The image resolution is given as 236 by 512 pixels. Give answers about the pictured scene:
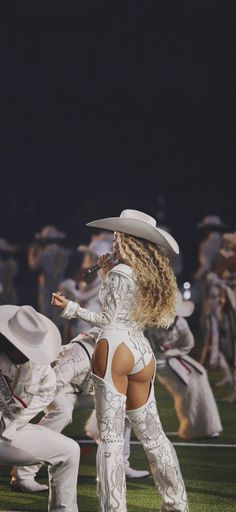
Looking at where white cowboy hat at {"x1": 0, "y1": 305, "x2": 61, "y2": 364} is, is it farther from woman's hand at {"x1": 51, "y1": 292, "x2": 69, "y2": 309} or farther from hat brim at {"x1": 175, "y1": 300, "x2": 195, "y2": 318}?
hat brim at {"x1": 175, "y1": 300, "x2": 195, "y2": 318}

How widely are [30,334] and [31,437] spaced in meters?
0.63

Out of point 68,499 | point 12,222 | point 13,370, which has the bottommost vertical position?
point 68,499

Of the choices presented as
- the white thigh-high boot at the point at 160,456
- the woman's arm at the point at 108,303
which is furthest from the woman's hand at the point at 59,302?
the white thigh-high boot at the point at 160,456

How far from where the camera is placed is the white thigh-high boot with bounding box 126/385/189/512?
7.44 m

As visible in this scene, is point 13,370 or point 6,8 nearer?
point 13,370

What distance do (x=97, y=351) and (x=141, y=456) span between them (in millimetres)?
3829

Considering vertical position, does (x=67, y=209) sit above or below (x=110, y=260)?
above

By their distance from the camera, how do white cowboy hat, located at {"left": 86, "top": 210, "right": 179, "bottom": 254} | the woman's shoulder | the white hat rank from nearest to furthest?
the woman's shoulder < white cowboy hat, located at {"left": 86, "top": 210, "right": 179, "bottom": 254} < the white hat

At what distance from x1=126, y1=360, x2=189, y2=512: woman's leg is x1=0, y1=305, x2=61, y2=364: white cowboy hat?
0.50 metres

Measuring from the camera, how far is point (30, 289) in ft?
126

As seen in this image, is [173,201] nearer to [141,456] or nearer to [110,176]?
[110,176]

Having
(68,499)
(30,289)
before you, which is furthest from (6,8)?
(68,499)

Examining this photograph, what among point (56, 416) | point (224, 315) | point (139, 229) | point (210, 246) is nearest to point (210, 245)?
point (210, 246)

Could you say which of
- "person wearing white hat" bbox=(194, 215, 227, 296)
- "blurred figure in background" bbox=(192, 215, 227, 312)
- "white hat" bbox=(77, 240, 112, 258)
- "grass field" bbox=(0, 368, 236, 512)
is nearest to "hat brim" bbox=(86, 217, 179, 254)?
"grass field" bbox=(0, 368, 236, 512)
